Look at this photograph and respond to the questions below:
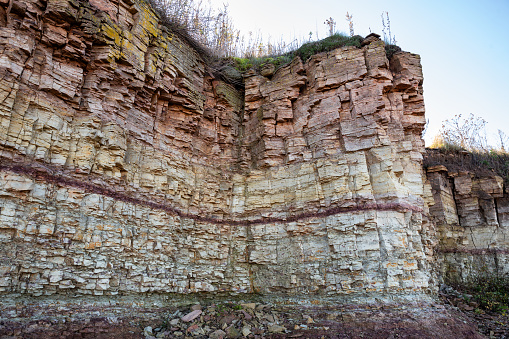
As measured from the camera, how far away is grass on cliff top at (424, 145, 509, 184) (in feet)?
59.3

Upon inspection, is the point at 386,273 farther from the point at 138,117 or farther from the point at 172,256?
the point at 138,117

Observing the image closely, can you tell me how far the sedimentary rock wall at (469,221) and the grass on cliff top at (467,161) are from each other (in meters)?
0.59

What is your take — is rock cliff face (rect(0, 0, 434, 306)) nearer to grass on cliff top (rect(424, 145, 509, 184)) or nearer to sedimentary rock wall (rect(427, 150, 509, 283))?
sedimentary rock wall (rect(427, 150, 509, 283))

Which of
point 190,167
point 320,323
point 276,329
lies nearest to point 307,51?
point 190,167

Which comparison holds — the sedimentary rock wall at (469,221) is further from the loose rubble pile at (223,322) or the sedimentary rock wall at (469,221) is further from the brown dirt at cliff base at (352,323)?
the loose rubble pile at (223,322)

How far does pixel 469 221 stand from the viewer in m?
16.7

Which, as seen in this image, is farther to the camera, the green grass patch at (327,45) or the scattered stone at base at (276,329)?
the green grass patch at (327,45)

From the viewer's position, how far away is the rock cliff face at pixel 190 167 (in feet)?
27.4

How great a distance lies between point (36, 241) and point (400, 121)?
1275 cm

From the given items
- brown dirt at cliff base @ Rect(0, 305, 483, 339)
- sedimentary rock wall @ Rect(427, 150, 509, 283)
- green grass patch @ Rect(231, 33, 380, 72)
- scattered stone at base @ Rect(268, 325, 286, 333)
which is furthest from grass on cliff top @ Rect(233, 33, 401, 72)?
scattered stone at base @ Rect(268, 325, 286, 333)

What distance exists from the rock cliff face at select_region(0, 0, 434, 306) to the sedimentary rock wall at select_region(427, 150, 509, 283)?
8.79ft

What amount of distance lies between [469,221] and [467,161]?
4288mm

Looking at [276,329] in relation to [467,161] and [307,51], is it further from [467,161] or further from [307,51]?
[467,161]

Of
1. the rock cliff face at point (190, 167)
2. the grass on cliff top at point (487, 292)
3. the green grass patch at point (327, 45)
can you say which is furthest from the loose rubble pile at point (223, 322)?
the green grass patch at point (327, 45)
